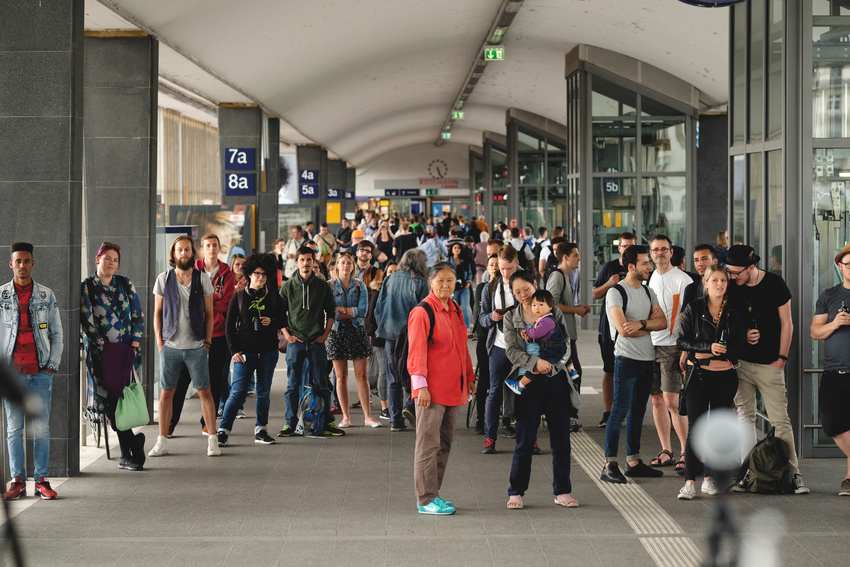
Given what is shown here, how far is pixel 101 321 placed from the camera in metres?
7.63

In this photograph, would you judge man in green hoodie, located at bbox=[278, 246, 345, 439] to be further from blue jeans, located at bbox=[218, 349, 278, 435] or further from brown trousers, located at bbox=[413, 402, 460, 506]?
brown trousers, located at bbox=[413, 402, 460, 506]

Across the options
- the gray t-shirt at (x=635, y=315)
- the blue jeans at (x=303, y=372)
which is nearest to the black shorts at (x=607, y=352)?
Result: the gray t-shirt at (x=635, y=315)

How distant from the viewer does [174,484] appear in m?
7.30

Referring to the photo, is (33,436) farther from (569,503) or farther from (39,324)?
(569,503)

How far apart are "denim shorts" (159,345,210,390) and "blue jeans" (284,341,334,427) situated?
2.97 ft

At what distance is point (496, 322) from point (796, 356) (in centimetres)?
246

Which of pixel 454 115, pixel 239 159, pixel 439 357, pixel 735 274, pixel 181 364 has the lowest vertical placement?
pixel 181 364

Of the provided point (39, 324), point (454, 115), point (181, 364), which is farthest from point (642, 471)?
point (454, 115)

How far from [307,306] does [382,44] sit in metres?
11.2

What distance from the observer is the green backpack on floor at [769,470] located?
6875 millimetres

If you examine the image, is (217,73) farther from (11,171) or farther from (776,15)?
(776,15)

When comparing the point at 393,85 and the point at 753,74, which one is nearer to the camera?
the point at 753,74

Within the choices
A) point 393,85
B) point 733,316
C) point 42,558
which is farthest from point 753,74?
point 393,85

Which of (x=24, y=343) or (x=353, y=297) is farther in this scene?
(x=353, y=297)
